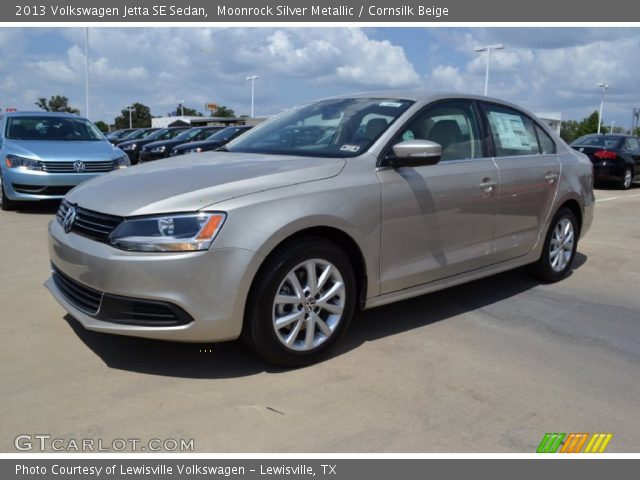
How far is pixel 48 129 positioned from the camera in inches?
363

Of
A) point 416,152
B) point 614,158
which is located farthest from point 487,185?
point 614,158

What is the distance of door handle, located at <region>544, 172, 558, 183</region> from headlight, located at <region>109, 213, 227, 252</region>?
317 cm

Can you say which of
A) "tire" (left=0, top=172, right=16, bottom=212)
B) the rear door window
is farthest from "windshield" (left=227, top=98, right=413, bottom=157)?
"tire" (left=0, top=172, right=16, bottom=212)

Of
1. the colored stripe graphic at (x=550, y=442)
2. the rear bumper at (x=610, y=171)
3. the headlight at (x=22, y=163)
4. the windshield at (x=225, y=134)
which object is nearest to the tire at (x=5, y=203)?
the headlight at (x=22, y=163)

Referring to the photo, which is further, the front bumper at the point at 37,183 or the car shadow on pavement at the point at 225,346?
the front bumper at the point at 37,183

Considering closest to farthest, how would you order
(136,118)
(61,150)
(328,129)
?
(328,129) → (61,150) → (136,118)

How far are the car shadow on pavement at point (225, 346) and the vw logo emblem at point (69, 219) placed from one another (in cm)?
74

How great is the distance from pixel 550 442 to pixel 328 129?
2.43 m

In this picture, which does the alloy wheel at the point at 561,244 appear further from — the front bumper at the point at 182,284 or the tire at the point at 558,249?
the front bumper at the point at 182,284

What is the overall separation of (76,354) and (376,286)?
184cm

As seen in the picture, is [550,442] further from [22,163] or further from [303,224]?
[22,163]

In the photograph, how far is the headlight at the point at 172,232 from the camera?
2.98 meters

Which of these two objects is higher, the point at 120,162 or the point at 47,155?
the point at 47,155

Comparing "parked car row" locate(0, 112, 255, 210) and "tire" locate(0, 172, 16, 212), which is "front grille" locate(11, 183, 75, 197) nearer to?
"parked car row" locate(0, 112, 255, 210)
